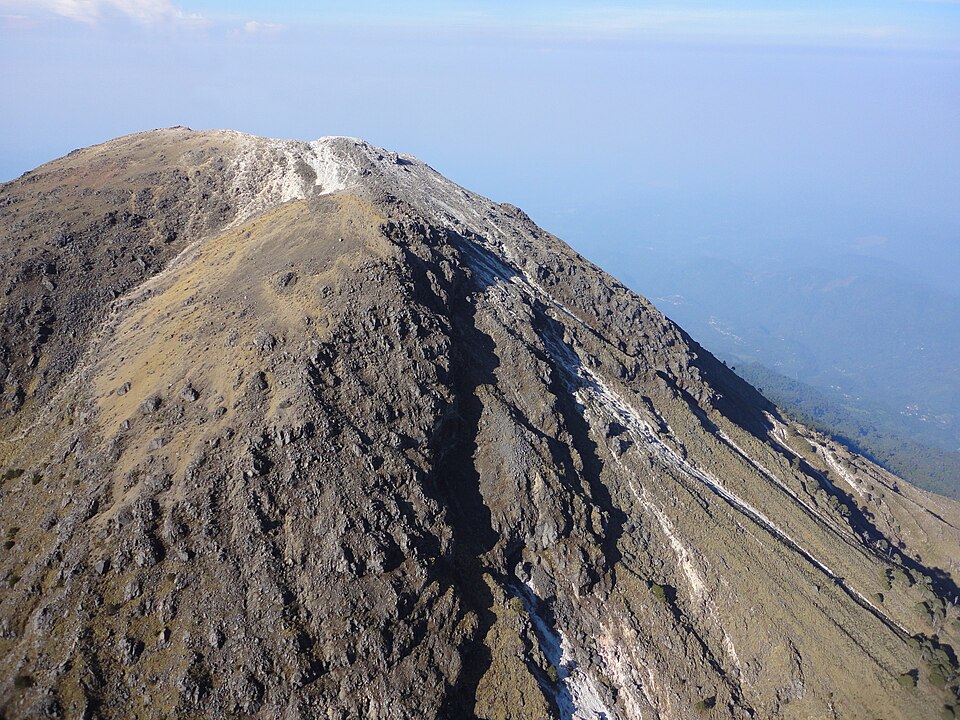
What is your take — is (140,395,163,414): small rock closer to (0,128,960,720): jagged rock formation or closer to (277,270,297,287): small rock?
(0,128,960,720): jagged rock formation

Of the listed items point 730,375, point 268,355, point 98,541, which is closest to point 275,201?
point 268,355

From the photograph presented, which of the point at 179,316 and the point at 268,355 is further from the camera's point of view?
the point at 179,316

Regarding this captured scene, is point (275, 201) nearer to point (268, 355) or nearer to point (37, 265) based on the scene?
point (37, 265)

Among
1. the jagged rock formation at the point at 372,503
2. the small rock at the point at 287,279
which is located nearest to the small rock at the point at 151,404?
the jagged rock formation at the point at 372,503

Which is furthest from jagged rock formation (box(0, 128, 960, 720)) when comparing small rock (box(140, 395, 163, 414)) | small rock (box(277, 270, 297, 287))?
small rock (box(277, 270, 297, 287))

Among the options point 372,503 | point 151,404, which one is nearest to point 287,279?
point 151,404

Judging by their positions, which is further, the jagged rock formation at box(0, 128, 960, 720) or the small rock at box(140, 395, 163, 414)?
the small rock at box(140, 395, 163, 414)

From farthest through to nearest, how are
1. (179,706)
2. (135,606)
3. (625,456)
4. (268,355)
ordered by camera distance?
1. (625,456)
2. (268,355)
3. (135,606)
4. (179,706)

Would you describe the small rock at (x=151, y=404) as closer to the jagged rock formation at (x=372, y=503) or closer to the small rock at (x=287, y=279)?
the jagged rock formation at (x=372, y=503)
